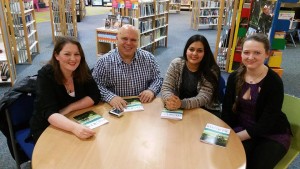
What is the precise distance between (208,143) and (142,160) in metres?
0.43

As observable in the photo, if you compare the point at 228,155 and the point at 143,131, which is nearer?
the point at 228,155

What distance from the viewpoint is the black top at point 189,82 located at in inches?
84.1

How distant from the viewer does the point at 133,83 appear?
2.26 m

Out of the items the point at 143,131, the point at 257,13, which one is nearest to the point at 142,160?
the point at 143,131

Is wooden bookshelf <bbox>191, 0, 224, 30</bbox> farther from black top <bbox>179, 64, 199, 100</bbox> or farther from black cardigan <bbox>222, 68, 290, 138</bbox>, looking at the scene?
black cardigan <bbox>222, 68, 290, 138</bbox>

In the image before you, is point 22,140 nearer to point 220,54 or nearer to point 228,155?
point 228,155

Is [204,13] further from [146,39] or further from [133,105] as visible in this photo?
[133,105]

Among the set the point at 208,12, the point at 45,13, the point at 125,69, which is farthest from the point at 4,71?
the point at 45,13

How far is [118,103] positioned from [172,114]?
1.37ft

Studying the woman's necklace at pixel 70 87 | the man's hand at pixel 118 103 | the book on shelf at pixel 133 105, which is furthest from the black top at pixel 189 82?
the woman's necklace at pixel 70 87

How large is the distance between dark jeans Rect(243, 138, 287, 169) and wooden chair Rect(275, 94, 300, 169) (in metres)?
0.09

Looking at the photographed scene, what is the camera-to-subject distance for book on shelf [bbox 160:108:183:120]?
1.75 metres

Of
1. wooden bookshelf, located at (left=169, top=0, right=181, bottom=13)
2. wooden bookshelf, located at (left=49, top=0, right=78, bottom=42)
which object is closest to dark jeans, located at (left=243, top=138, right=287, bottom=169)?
wooden bookshelf, located at (left=49, top=0, right=78, bottom=42)

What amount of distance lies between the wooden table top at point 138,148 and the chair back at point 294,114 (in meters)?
0.57
